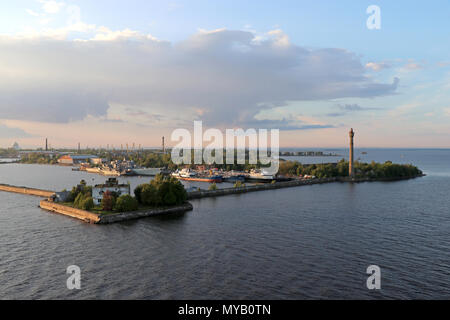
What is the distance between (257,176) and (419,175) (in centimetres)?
4187

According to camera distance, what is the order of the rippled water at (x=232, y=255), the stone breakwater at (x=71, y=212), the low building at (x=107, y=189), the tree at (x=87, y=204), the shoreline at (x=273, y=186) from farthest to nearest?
the shoreline at (x=273, y=186), the low building at (x=107, y=189), the tree at (x=87, y=204), the stone breakwater at (x=71, y=212), the rippled water at (x=232, y=255)

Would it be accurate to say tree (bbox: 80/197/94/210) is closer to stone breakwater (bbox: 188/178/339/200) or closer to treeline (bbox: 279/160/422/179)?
stone breakwater (bbox: 188/178/339/200)

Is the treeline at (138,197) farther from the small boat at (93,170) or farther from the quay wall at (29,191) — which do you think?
the small boat at (93,170)

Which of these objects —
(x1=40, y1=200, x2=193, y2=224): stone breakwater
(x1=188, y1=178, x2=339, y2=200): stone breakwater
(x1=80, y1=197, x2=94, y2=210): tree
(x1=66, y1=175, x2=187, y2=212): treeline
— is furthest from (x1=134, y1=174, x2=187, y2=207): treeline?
(x1=188, y1=178, x2=339, y2=200): stone breakwater

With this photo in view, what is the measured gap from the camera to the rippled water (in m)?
15.2

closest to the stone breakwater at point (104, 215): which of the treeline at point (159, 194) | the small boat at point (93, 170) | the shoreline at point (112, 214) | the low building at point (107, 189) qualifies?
the shoreline at point (112, 214)

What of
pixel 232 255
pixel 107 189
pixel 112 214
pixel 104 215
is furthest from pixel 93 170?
pixel 232 255

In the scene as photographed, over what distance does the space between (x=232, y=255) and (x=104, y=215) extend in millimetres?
14150

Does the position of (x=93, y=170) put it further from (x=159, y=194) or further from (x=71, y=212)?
(x=159, y=194)

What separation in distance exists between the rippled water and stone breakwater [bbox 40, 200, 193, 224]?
3.37 feet

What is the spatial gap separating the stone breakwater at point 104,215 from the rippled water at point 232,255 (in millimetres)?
1028

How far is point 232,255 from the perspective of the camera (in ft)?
65.0

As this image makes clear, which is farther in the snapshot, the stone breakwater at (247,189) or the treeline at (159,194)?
the stone breakwater at (247,189)

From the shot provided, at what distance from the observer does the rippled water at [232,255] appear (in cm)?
1520
